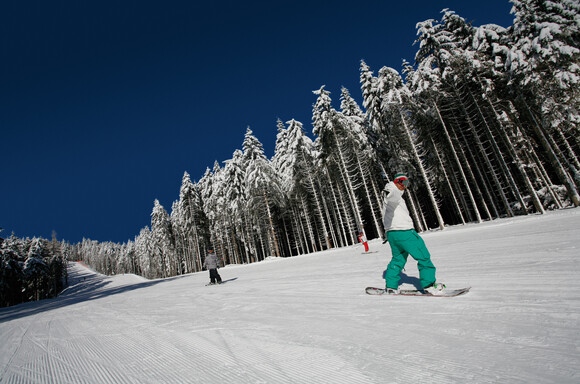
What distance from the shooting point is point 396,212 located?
13.3 feet

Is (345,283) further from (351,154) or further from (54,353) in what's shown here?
(351,154)

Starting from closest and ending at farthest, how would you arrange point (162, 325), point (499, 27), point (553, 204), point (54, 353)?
point (54, 353)
point (162, 325)
point (499, 27)
point (553, 204)

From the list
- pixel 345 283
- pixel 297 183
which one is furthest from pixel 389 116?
pixel 345 283

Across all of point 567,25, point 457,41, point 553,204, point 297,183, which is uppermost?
point 457,41

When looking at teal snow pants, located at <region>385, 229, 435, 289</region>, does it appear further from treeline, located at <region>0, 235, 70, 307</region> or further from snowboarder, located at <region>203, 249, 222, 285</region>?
treeline, located at <region>0, 235, 70, 307</region>

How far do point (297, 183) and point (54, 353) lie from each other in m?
28.2

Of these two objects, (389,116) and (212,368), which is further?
(389,116)

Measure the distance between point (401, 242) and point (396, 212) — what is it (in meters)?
0.49

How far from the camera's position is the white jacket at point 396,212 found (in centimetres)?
398

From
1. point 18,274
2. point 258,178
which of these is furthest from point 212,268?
point 18,274

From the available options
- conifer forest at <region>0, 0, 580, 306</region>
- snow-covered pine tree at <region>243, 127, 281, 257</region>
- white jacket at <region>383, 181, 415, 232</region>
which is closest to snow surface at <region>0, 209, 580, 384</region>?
white jacket at <region>383, 181, 415, 232</region>

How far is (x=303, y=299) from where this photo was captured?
4766mm

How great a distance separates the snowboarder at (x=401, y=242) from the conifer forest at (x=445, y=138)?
53.7ft

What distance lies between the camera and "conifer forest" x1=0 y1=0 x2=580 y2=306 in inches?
621
